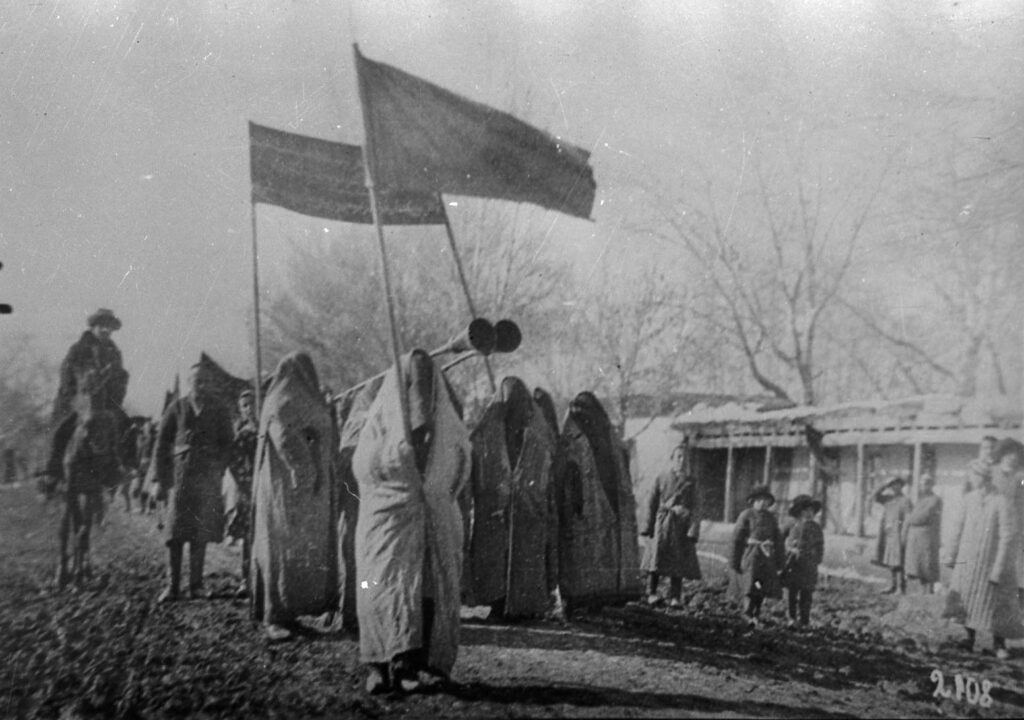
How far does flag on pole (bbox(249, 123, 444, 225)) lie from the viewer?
357 cm

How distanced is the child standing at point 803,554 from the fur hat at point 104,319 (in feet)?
9.34

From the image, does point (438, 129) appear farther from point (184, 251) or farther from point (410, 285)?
point (184, 251)

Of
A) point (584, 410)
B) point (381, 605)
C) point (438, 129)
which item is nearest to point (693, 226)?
point (584, 410)

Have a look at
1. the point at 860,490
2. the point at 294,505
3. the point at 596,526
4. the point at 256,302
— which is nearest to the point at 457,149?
the point at 256,302

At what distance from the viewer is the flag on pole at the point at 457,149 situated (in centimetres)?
352

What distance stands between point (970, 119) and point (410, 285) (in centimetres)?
228

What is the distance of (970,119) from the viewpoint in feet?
11.2

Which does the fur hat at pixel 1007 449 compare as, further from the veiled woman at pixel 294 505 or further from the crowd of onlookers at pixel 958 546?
the veiled woman at pixel 294 505

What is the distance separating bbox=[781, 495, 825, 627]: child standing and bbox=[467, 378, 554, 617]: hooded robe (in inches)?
39.5

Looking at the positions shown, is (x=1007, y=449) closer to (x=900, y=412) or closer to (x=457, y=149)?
(x=900, y=412)

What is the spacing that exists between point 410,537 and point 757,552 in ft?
4.48

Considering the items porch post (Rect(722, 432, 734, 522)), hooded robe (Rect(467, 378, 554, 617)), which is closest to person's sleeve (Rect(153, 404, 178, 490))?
hooded robe (Rect(467, 378, 554, 617))

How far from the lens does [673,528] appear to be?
142 inches

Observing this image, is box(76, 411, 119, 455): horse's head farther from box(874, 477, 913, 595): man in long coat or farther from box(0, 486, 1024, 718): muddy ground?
box(874, 477, 913, 595): man in long coat
